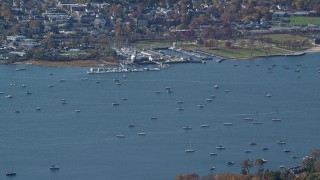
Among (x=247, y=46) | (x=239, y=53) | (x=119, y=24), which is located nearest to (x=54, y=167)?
A: (x=239, y=53)

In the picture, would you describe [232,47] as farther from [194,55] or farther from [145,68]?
[145,68]

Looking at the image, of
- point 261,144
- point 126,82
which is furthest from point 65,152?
point 126,82

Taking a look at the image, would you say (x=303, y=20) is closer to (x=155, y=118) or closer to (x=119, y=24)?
(x=119, y=24)

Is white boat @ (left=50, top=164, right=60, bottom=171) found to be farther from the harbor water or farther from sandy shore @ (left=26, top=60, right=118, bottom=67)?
sandy shore @ (left=26, top=60, right=118, bottom=67)

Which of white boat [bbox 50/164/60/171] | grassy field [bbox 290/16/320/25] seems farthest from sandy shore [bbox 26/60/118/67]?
white boat [bbox 50/164/60/171]

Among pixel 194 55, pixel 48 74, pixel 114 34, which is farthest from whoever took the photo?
pixel 114 34

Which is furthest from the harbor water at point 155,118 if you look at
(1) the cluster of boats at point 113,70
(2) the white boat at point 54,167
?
(1) the cluster of boats at point 113,70

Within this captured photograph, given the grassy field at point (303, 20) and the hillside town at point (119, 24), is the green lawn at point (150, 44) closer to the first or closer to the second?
the hillside town at point (119, 24)
